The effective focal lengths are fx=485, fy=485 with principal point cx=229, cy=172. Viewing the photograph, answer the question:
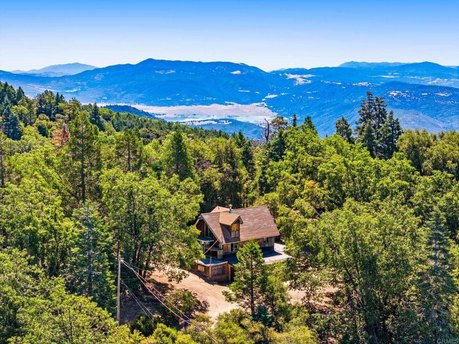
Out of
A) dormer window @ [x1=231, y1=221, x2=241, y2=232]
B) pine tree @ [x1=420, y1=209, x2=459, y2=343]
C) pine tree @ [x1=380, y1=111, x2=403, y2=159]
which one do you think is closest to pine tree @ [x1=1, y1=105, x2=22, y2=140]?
dormer window @ [x1=231, y1=221, x2=241, y2=232]

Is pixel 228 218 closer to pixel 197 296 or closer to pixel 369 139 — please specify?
pixel 197 296

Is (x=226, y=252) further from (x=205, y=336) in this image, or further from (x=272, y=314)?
(x=205, y=336)

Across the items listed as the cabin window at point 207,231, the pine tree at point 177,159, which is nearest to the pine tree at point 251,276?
the cabin window at point 207,231

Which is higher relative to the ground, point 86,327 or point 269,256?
point 86,327

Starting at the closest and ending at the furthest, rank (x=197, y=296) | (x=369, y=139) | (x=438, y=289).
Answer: (x=438, y=289) < (x=197, y=296) < (x=369, y=139)

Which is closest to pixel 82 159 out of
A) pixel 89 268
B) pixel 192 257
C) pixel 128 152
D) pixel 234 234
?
pixel 128 152

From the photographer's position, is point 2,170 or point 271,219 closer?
point 2,170

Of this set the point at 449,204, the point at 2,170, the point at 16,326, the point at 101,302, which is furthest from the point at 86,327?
the point at 449,204
